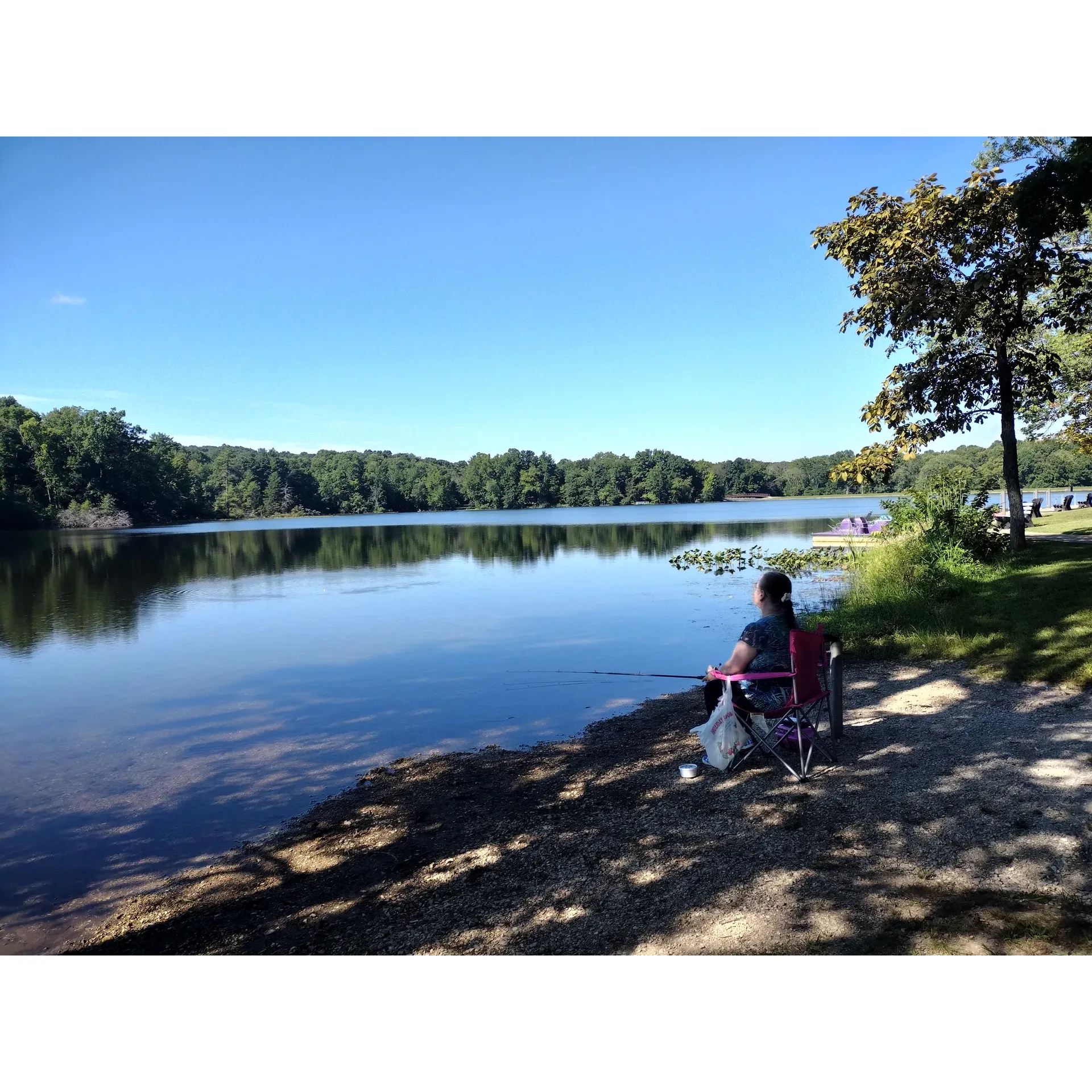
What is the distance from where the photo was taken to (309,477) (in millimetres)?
125750

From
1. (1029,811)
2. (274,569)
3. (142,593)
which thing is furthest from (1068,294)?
(274,569)

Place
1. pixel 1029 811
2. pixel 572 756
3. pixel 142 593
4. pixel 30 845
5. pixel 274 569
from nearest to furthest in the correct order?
pixel 1029 811 → pixel 30 845 → pixel 572 756 → pixel 142 593 → pixel 274 569

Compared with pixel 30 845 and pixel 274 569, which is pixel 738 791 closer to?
pixel 30 845

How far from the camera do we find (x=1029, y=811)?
4211mm

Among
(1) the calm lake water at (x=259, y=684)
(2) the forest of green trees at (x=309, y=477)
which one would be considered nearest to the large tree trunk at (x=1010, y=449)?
(1) the calm lake water at (x=259, y=684)

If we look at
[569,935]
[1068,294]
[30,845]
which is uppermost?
[1068,294]

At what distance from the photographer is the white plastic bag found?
545cm

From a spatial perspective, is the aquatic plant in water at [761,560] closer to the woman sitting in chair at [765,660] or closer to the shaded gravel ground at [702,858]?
the shaded gravel ground at [702,858]

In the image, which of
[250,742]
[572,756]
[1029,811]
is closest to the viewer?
[1029,811]

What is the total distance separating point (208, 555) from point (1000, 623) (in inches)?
1536

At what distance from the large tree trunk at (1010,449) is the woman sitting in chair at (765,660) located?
32.4 feet

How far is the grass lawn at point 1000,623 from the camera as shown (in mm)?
7254

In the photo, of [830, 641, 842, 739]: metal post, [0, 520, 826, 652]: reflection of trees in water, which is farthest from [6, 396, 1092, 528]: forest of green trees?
[830, 641, 842, 739]: metal post
